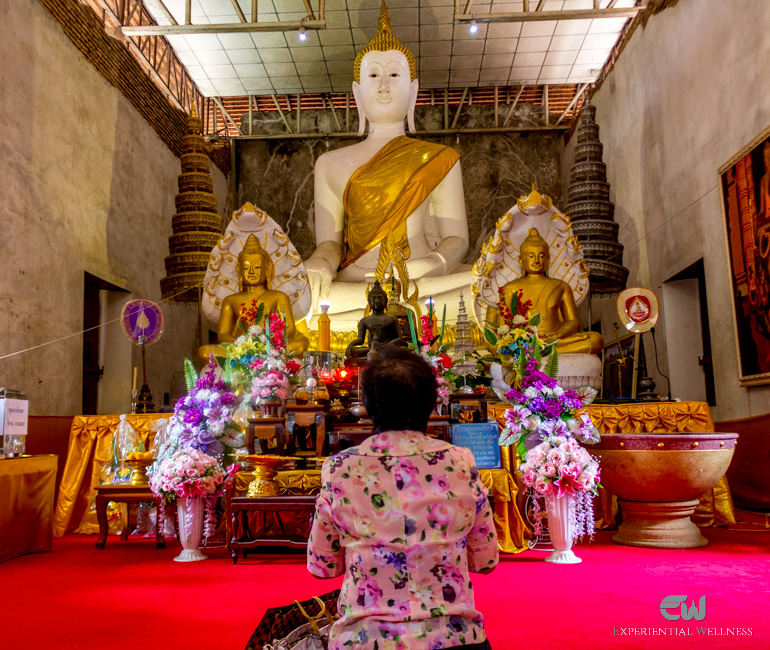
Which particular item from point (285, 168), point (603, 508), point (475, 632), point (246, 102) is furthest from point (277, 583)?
point (246, 102)

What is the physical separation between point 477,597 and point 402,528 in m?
1.41

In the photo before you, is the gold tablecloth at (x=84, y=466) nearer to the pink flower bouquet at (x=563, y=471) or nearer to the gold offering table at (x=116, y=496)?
the gold offering table at (x=116, y=496)

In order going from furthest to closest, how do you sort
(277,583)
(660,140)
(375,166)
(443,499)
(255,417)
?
1. (375,166)
2. (660,140)
3. (255,417)
4. (277,583)
5. (443,499)

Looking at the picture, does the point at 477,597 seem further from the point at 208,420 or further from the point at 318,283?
the point at 318,283

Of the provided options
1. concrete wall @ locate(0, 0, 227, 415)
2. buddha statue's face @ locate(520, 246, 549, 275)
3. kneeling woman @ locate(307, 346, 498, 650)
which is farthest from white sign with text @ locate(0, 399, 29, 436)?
buddha statue's face @ locate(520, 246, 549, 275)

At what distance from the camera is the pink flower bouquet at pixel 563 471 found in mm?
3172

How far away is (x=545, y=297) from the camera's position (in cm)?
539

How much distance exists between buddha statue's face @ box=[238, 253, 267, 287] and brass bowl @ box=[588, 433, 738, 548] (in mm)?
3155

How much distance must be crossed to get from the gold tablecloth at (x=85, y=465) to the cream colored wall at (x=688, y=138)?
4118mm

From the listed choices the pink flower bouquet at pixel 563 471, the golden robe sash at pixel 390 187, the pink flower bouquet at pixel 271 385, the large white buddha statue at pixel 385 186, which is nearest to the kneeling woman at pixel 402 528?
the pink flower bouquet at pixel 563 471

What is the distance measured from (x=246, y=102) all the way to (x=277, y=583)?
339 inches

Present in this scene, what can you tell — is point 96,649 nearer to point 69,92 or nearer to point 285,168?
point 69,92

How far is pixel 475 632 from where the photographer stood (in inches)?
52.0

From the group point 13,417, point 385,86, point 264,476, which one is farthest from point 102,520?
point 385,86
